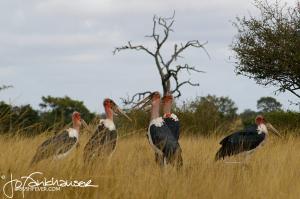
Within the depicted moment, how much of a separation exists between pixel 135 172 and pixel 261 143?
4503mm

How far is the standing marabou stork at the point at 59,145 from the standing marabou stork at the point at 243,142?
2422mm

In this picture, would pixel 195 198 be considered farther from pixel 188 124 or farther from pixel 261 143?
pixel 188 124

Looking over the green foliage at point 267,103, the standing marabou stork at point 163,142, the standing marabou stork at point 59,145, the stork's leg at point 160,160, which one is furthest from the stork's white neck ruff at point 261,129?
the green foliage at point 267,103

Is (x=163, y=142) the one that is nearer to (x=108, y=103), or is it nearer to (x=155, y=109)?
(x=155, y=109)

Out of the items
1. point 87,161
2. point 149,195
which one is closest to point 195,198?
point 149,195

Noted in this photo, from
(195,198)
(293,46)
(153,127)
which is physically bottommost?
(195,198)

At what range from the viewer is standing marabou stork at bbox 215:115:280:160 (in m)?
11.0

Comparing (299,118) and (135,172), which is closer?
(135,172)

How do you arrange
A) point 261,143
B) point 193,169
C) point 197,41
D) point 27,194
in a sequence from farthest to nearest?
point 197,41 → point 261,143 → point 193,169 → point 27,194

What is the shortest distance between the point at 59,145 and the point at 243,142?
12.0ft

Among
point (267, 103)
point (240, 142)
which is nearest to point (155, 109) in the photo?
point (240, 142)

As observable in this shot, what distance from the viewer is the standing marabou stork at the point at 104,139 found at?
845 centimetres

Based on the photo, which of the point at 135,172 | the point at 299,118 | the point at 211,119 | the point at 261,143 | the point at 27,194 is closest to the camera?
the point at 27,194

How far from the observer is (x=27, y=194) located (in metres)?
6.80
